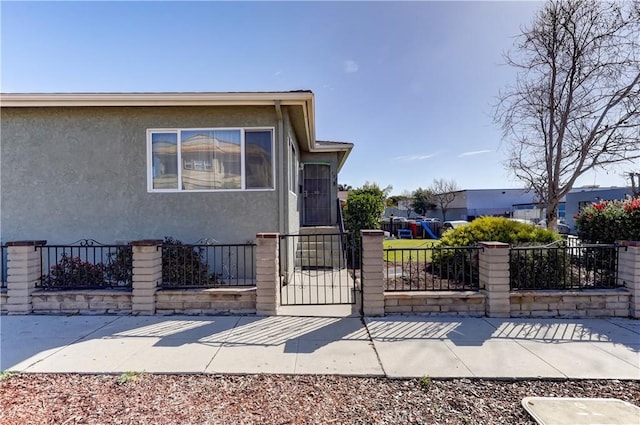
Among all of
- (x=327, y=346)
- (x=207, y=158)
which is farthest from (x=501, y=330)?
(x=207, y=158)

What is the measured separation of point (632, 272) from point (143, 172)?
9.61 metres

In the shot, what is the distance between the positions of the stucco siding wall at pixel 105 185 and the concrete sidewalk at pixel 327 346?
7.99 ft

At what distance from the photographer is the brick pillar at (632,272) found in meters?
4.92

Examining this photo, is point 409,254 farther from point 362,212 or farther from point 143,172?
point 143,172

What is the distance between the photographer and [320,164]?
12.1 m

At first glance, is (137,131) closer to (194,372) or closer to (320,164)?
(194,372)

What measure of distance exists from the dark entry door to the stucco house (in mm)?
5127

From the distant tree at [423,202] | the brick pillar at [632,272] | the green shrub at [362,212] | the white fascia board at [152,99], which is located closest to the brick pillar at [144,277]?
the white fascia board at [152,99]

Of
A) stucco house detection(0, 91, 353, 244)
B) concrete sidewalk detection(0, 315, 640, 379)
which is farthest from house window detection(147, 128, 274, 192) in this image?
concrete sidewalk detection(0, 315, 640, 379)

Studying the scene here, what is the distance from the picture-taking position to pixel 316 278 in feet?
22.7

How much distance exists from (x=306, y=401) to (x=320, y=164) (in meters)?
9.99

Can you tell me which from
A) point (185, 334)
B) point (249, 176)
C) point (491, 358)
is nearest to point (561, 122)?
point (491, 358)

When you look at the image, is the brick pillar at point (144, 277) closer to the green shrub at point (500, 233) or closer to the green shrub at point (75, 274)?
the green shrub at point (75, 274)

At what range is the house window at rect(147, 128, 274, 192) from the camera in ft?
22.7
